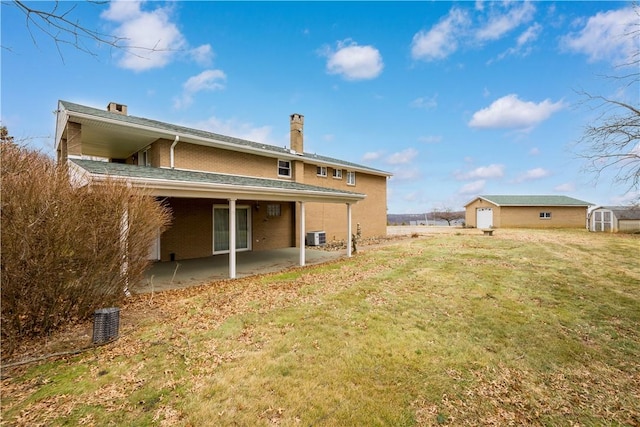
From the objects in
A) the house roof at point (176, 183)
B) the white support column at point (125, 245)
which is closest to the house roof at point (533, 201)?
the house roof at point (176, 183)

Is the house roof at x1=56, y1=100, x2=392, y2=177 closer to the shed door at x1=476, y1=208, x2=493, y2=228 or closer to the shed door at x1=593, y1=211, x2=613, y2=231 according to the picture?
the shed door at x1=476, y1=208, x2=493, y2=228

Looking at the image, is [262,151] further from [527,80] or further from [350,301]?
[527,80]

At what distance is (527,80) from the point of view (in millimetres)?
14500

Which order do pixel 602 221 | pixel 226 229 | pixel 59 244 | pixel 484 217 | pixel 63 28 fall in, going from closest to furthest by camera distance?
pixel 63 28 → pixel 59 244 → pixel 226 229 → pixel 602 221 → pixel 484 217

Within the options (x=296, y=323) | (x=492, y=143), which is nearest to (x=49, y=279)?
(x=296, y=323)

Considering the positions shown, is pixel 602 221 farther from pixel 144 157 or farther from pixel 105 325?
pixel 105 325

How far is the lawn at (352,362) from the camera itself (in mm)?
3512

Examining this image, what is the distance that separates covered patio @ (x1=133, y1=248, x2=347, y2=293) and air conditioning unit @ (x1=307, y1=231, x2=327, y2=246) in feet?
7.87

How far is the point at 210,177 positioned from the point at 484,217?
123 ft

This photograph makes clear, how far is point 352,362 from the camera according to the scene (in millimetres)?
4594

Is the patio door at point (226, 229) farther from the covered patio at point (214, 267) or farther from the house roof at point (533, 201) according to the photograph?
the house roof at point (533, 201)

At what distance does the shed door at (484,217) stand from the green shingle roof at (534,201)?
1.54 metres

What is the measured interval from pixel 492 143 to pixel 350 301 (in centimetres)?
1977

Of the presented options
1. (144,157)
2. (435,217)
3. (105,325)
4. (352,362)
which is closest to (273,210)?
(144,157)
